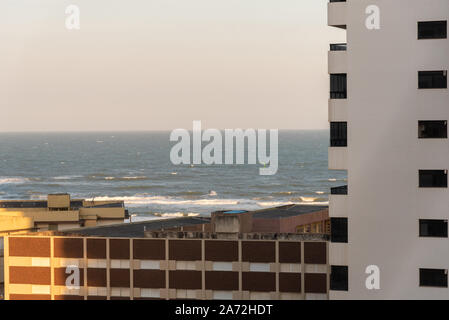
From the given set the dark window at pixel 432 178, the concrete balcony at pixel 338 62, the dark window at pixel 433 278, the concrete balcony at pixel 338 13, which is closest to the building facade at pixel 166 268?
the dark window at pixel 433 278

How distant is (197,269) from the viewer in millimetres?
64562

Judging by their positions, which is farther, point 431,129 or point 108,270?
point 108,270

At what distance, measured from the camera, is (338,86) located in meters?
39.5

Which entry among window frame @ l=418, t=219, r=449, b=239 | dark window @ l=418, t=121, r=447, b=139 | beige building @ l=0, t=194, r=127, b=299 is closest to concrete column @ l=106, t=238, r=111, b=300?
beige building @ l=0, t=194, r=127, b=299

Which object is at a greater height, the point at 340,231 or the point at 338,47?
the point at 338,47

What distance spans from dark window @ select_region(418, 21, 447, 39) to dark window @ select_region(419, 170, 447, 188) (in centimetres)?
527

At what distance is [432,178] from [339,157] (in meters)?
3.74

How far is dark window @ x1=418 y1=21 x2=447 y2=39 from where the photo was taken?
37.6 metres

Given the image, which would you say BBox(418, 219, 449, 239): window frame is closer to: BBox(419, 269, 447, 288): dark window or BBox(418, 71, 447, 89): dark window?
BBox(419, 269, 447, 288): dark window

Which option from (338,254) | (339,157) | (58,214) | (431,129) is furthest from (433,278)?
(58,214)

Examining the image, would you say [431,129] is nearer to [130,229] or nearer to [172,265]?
[172,265]
